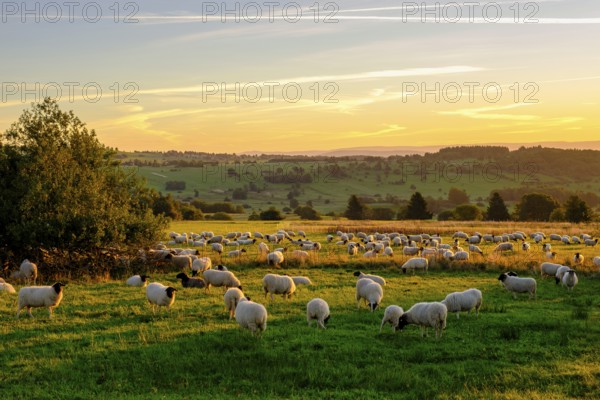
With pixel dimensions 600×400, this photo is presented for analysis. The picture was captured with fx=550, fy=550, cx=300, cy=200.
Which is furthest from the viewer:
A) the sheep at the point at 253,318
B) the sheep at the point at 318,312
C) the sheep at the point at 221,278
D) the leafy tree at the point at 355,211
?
the leafy tree at the point at 355,211

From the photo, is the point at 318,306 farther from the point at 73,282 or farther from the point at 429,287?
the point at 73,282

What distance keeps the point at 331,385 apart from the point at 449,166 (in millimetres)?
192109

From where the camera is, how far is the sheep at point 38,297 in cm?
1736

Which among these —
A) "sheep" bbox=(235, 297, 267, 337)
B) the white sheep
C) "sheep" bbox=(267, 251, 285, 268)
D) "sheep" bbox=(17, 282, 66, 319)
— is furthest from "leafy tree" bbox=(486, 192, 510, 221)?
"sheep" bbox=(17, 282, 66, 319)

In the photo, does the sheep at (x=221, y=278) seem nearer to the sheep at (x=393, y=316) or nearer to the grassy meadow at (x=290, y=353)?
the grassy meadow at (x=290, y=353)

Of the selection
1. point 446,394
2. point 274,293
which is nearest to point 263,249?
point 274,293

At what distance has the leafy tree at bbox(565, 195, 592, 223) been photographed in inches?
3147

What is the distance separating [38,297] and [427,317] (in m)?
12.0

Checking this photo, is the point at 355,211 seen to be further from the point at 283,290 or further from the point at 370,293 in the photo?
the point at 370,293

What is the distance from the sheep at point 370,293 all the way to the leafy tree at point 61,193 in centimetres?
1531

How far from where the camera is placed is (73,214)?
28203mm

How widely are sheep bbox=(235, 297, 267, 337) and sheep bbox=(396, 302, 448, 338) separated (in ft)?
12.9

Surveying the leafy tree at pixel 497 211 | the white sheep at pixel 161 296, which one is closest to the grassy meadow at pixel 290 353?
the white sheep at pixel 161 296

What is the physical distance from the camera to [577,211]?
263 feet
